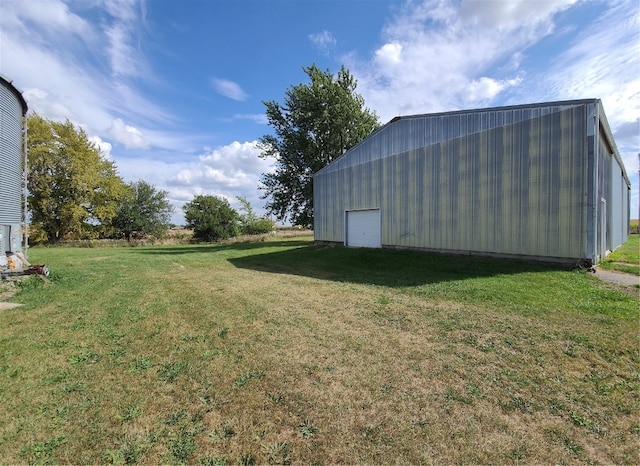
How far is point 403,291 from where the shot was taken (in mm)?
7070

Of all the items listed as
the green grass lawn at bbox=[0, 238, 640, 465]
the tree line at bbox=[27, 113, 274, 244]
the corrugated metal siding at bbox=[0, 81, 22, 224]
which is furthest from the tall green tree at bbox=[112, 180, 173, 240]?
the green grass lawn at bbox=[0, 238, 640, 465]

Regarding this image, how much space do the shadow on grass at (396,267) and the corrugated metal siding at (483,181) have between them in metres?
0.74

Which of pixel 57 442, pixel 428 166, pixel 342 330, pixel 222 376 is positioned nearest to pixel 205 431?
pixel 222 376

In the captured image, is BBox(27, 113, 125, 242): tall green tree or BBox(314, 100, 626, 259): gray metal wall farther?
BBox(27, 113, 125, 242): tall green tree

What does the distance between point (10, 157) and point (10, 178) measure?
68cm

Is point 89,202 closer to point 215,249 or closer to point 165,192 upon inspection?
point 165,192

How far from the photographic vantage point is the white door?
46.7 feet

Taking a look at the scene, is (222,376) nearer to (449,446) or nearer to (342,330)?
(342,330)

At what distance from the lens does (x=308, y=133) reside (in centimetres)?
2577

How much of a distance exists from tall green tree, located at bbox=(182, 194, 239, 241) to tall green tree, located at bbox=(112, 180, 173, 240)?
4196 mm

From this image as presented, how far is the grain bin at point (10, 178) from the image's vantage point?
370 inches

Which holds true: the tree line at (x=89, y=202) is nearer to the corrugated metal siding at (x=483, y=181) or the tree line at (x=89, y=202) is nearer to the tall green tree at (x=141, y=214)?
the tall green tree at (x=141, y=214)

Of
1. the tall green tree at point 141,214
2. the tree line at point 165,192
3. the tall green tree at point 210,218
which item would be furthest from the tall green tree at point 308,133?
the tall green tree at point 141,214

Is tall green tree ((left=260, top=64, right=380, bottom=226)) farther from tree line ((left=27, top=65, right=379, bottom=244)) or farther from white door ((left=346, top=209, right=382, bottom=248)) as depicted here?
white door ((left=346, top=209, right=382, bottom=248))
